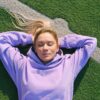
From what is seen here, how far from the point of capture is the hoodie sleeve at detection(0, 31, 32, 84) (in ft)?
→ 13.6

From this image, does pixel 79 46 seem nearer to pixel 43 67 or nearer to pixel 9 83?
pixel 43 67

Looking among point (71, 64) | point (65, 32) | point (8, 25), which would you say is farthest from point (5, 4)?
point (71, 64)

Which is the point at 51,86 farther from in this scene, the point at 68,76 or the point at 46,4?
the point at 46,4

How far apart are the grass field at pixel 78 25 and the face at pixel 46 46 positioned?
0.38 meters

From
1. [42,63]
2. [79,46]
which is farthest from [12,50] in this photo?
[79,46]

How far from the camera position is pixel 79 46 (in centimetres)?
421

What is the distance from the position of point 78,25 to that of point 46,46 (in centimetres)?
53

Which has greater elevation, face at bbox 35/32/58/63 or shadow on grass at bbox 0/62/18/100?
face at bbox 35/32/58/63

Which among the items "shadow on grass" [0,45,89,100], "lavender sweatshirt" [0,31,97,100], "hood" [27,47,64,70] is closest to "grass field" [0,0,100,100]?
"shadow on grass" [0,45,89,100]

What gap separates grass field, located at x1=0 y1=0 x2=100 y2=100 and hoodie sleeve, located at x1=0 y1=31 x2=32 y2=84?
0.12 metres

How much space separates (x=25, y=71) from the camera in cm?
412

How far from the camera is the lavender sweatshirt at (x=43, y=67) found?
4.04 m

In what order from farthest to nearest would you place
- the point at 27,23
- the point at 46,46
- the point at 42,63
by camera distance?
the point at 27,23 < the point at 42,63 < the point at 46,46

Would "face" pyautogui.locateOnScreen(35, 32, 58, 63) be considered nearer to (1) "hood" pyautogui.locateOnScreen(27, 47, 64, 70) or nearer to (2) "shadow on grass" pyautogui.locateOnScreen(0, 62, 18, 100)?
(1) "hood" pyautogui.locateOnScreen(27, 47, 64, 70)
